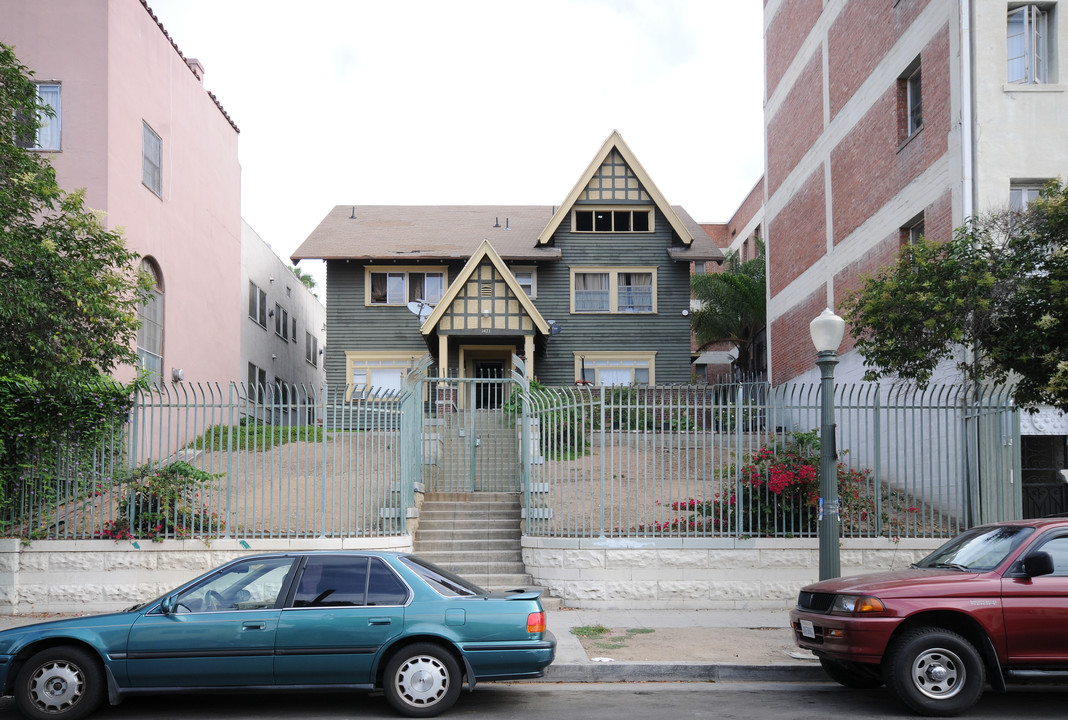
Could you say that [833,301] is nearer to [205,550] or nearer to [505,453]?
[505,453]

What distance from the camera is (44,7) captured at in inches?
712

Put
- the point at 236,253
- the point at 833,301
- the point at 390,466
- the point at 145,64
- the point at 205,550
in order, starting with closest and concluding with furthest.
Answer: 1. the point at 205,550
2. the point at 390,466
3. the point at 145,64
4. the point at 833,301
5. the point at 236,253

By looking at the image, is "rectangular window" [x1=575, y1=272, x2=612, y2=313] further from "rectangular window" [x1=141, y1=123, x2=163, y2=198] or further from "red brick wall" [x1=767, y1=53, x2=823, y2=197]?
"rectangular window" [x1=141, y1=123, x2=163, y2=198]

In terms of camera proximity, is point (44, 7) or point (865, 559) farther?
point (44, 7)

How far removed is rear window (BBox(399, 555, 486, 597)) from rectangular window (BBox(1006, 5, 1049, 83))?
512 inches

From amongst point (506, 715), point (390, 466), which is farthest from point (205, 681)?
point (390, 466)

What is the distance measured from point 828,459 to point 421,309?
19885mm

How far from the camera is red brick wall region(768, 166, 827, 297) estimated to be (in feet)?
76.0

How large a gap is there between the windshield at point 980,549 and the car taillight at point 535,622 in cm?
373

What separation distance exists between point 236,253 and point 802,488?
17758mm

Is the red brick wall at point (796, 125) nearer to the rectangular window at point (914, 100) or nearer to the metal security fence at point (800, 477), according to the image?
the rectangular window at point (914, 100)

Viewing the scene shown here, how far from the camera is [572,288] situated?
30.3 meters

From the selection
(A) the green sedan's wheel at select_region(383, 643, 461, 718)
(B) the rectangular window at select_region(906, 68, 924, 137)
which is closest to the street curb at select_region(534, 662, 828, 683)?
(A) the green sedan's wheel at select_region(383, 643, 461, 718)

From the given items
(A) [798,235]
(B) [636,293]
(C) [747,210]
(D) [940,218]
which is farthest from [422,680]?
(C) [747,210]
